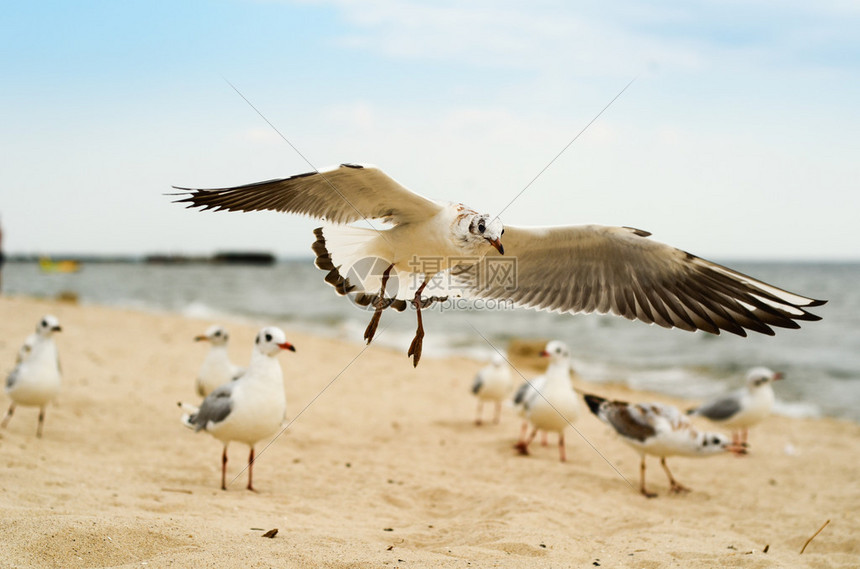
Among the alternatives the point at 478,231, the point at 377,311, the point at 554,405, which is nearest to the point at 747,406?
the point at 554,405

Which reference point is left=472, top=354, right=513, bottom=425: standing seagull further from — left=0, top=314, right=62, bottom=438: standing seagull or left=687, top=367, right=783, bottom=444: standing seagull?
left=0, top=314, right=62, bottom=438: standing seagull

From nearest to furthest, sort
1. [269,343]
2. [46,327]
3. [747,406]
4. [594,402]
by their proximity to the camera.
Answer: [269,343] → [46,327] → [594,402] → [747,406]

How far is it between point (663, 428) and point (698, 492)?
26.9 inches

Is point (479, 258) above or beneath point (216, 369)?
above

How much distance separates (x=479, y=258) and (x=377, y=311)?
760mm

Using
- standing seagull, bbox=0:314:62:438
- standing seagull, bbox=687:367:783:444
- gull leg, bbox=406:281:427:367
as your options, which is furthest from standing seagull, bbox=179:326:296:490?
standing seagull, bbox=687:367:783:444

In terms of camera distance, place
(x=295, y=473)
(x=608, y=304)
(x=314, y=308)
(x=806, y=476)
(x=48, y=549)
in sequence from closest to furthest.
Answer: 1. (x=48, y=549)
2. (x=608, y=304)
3. (x=295, y=473)
4. (x=806, y=476)
5. (x=314, y=308)

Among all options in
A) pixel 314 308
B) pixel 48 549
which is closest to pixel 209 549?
pixel 48 549

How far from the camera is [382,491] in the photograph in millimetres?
4961

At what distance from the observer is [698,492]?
574 cm

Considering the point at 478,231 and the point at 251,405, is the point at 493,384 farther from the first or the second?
the point at 478,231


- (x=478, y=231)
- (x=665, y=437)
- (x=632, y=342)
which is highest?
(x=478, y=231)

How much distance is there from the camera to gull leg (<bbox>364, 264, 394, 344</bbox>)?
4.17 metres

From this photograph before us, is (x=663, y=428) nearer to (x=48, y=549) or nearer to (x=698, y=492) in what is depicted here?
(x=698, y=492)
